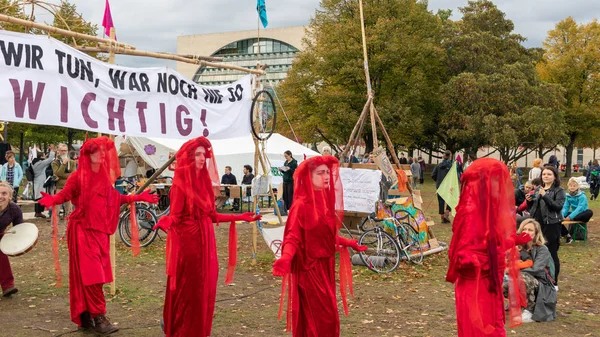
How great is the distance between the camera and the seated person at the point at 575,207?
41.2 ft

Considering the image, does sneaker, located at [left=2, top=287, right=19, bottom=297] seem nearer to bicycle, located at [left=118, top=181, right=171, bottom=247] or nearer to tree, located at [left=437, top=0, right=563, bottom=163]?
bicycle, located at [left=118, top=181, right=171, bottom=247]

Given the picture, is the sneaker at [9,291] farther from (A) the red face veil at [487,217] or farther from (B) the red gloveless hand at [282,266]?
(A) the red face veil at [487,217]

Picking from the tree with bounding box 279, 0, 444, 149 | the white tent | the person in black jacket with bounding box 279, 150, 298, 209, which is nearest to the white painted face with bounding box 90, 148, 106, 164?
the person in black jacket with bounding box 279, 150, 298, 209

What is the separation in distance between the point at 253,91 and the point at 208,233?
4.19m

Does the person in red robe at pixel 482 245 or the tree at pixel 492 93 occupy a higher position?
the tree at pixel 492 93

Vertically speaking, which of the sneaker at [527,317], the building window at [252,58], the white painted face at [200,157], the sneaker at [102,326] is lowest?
the sneaker at [527,317]

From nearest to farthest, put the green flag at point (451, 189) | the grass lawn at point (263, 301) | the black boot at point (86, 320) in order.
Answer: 1. the black boot at point (86, 320)
2. the grass lawn at point (263, 301)
3. the green flag at point (451, 189)

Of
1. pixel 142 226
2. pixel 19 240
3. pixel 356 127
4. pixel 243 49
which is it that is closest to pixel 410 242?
pixel 356 127

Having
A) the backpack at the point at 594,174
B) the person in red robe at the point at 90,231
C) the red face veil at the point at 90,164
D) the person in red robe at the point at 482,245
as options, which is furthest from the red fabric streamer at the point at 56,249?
the backpack at the point at 594,174

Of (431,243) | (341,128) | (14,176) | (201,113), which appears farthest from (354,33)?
(201,113)

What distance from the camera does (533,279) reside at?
697 cm

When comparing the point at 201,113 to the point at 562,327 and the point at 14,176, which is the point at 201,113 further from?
the point at 14,176

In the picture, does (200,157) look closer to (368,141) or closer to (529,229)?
(529,229)

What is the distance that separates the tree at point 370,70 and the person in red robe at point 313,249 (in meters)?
29.3
